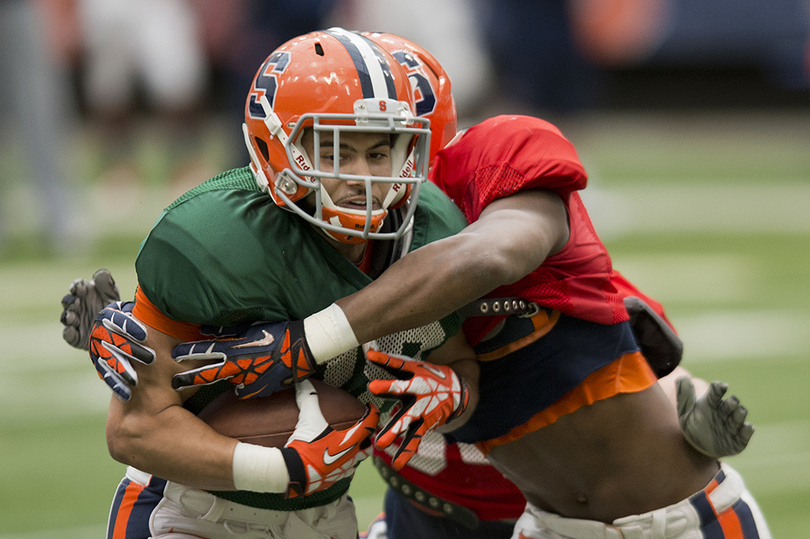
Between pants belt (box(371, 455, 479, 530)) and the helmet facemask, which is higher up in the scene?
the helmet facemask

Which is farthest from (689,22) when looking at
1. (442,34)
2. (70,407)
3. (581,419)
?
(581,419)

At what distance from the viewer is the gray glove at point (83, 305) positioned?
8.30ft

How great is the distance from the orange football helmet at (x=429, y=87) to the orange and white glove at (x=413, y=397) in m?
0.60

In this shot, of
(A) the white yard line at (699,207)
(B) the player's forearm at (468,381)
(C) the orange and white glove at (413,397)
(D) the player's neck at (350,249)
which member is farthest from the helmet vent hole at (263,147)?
(A) the white yard line at (699,207)

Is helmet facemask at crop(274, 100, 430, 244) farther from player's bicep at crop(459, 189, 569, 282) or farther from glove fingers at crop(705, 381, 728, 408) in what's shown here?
glove fingers at crop(705, 381, 728, 408)

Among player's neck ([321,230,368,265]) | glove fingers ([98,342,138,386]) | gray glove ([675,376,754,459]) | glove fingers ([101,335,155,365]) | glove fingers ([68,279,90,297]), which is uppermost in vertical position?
player's neck ([321,230,368,265])

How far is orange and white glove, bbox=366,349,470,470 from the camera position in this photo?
2.00 metres

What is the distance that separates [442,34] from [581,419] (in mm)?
9307

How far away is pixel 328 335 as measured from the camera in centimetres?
197

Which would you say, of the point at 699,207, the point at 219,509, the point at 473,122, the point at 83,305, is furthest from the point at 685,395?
the point at 473,122

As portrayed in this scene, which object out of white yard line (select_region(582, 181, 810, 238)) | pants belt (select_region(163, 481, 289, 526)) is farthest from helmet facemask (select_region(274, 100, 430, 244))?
white yard line (select_region(582, 181, 810, 238))

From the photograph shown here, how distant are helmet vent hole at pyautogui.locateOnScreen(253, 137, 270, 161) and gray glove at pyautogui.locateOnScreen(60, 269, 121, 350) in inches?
25.9

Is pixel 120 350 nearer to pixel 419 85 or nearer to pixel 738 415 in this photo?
pixel 419 85

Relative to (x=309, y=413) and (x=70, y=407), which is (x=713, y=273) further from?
(x=309, y=413)
